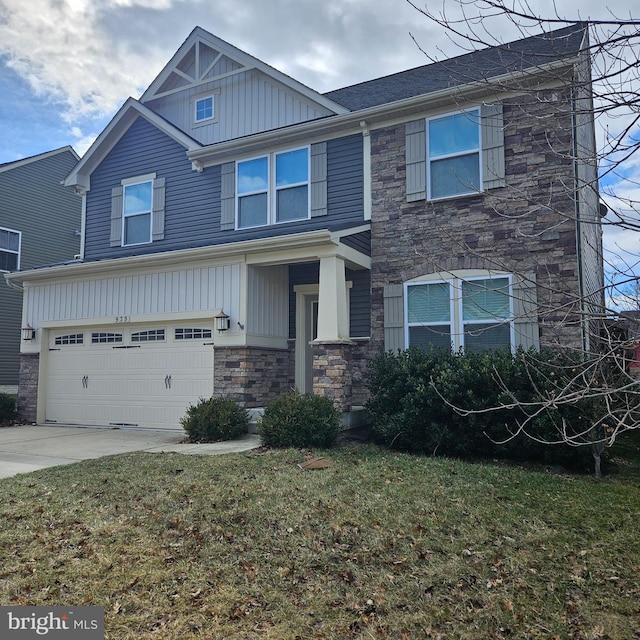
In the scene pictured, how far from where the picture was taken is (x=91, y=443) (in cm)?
941

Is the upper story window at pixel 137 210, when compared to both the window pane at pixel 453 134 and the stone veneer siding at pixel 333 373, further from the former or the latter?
the window pane at pixel 453 134

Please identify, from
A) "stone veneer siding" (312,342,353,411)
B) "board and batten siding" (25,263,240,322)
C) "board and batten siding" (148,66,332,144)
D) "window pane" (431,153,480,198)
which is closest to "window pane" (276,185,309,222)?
"board and batten siding" (148,66,332,144)

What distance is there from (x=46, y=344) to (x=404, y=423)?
29.5 feet

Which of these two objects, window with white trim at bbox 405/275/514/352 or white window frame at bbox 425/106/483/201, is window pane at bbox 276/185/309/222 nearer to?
white window frame at bbox 425/106/483/201

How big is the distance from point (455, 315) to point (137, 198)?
27.8ft

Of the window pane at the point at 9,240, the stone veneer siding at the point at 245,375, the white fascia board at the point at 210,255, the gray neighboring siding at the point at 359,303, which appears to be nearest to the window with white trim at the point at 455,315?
the gray neighboring siding at the point at 359,303

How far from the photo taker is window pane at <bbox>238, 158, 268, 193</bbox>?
12.0 m

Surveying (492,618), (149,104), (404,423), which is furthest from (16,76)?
(492,618)

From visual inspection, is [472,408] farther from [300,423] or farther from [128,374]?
[128,374]

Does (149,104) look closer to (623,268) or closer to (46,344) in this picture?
(46,344)

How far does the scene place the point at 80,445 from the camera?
920cm

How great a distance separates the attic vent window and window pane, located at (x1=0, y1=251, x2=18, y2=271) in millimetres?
9274

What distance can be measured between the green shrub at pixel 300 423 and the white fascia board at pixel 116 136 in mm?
7189

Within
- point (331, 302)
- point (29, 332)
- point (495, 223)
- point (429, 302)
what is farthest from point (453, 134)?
point (29, 332)
